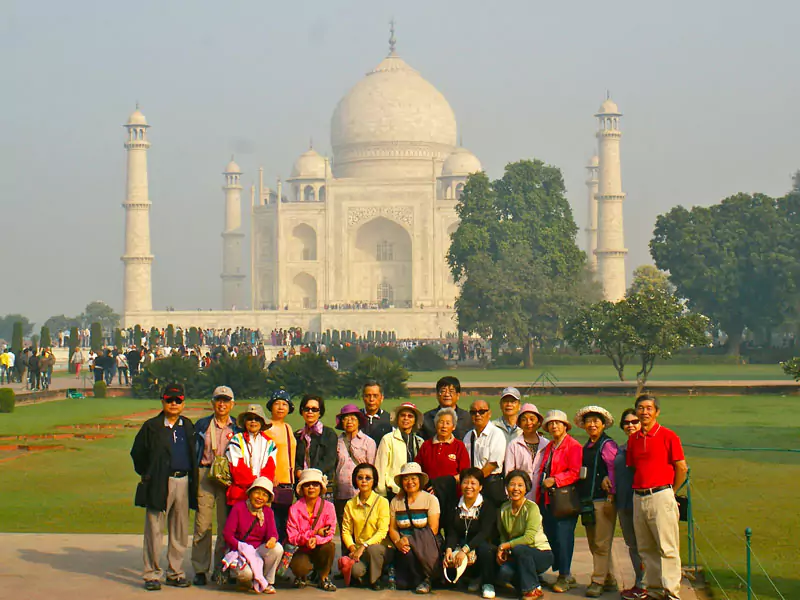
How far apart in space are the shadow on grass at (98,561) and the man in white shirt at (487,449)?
1.63 m

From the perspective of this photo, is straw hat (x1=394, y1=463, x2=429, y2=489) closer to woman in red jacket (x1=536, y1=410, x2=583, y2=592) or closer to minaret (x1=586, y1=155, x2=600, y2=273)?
woman in red jacket (x1=536, y1=410, x2=583, y2=592)

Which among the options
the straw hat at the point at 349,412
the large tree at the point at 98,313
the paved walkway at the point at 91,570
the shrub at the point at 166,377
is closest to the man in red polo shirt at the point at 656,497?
the paved walkway at the point at 91,570

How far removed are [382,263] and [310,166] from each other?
4879mm

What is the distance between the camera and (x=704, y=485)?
928 cm

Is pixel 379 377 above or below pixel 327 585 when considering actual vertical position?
above

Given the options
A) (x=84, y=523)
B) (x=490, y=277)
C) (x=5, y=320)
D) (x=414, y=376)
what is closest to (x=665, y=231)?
(x=490, y=277)

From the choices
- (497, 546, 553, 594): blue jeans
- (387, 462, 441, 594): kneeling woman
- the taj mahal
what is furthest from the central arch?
(497, 546, 553, 594): blue jeans

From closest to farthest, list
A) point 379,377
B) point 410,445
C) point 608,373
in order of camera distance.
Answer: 1. point 410,445
2. point 379,377
3. point 608,373

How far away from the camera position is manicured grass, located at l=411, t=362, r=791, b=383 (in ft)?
72.1

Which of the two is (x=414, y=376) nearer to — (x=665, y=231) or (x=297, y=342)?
(x=665, y=231)

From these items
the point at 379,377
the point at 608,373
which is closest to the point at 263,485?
the point at 379,377

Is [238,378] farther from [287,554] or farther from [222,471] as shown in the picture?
[287,554]

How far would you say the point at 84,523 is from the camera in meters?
7.89

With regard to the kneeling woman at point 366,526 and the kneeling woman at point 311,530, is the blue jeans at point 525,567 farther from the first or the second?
the kneeling woman at point 311,530
